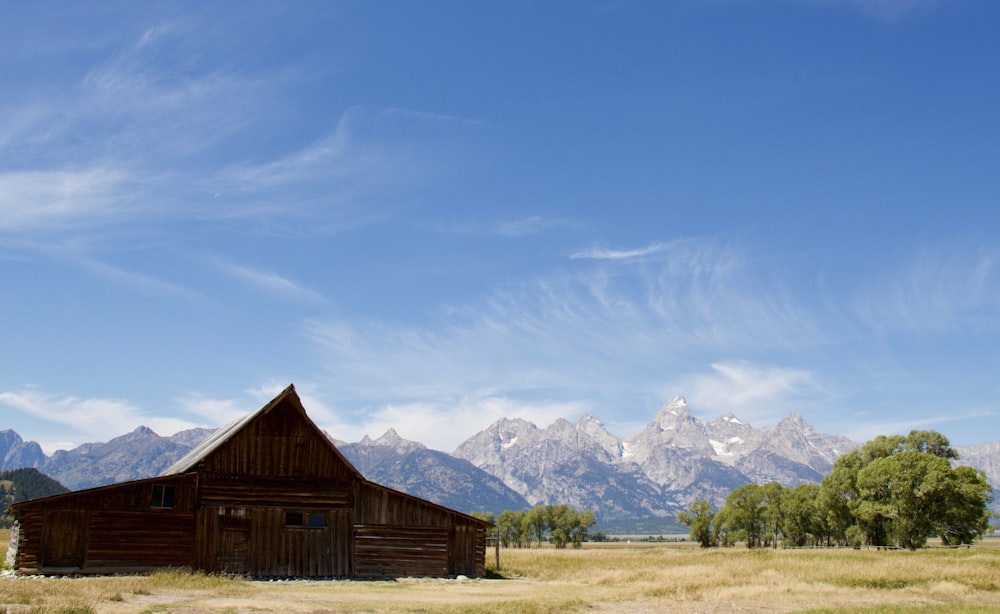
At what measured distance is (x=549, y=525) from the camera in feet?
Answer: 428

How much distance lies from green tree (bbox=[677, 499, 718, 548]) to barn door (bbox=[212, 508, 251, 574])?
8688cm

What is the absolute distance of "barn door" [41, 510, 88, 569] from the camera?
32.3 meters

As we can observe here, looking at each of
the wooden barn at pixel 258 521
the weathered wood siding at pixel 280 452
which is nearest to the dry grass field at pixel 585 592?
the wooden barn at pixel 258 521

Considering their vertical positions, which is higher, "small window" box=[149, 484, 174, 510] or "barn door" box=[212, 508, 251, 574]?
"small window" box=[149, 484, 174, 510]

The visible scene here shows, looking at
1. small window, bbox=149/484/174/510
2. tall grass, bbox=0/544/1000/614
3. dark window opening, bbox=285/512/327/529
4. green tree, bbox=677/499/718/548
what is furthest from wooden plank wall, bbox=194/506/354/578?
green tree, bbox=677/499/718/548

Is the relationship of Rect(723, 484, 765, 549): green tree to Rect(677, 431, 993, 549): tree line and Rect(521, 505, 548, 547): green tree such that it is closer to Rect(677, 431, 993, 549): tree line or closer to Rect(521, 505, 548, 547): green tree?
Rect(677, 431, 993, 549): tree line

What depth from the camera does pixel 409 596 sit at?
26.1 m

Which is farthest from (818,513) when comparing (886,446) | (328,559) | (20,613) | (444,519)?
(20,613)

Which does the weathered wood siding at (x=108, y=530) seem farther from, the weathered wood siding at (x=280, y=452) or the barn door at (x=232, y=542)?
the weathered wood siding at (x=280, y=452)

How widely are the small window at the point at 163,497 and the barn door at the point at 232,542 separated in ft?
7.85

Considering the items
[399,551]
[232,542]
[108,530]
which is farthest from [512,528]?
[108,530]

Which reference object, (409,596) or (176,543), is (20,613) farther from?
(176,543)

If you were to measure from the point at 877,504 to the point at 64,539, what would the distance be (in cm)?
6641

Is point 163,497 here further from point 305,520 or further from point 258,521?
point 305,520
